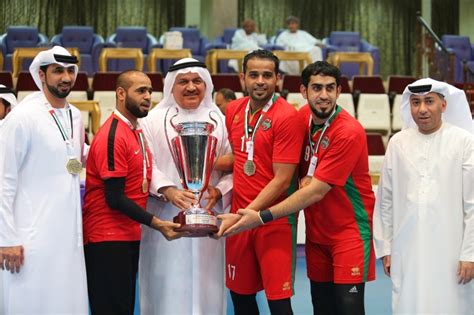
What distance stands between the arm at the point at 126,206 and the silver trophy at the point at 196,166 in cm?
7

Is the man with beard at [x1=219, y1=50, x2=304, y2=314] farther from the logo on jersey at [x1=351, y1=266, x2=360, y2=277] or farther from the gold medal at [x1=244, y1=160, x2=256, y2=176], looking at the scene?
the logo on jersey at [x1=351, y1=266, x2=360, y2=277]

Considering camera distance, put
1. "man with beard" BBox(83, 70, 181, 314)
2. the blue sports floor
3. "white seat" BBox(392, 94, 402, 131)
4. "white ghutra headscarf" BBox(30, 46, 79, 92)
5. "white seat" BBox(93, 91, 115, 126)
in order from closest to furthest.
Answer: "man with beard" BBox(83, 70, 181, 314) → "white ghutra headscarf" BBox(30, 46, 79, 92) → the blue sports floor → "white seat" BBox(93, 91, 115, 126) → "white seat" BBox(392, 94, 402, 131)

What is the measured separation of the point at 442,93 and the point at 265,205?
1204 mm

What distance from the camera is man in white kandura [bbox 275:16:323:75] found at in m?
15.7

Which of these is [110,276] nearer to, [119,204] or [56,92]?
[119,204]

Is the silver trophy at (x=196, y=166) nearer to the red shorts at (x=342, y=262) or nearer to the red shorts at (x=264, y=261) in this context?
the red shorts at (x=264, y=261)

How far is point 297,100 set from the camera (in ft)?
42.0

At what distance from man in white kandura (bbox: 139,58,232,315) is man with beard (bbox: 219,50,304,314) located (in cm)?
25

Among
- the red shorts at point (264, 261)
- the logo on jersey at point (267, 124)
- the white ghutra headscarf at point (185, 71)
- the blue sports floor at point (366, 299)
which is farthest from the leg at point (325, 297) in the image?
the blue sports floor at point (366, 299)

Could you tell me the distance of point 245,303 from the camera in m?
5.01

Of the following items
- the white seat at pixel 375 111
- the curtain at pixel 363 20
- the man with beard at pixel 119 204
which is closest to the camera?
the man with beard at pixel 119 204

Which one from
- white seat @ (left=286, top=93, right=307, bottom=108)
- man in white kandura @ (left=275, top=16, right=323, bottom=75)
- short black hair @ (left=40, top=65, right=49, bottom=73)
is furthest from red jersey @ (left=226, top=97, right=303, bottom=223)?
man in white kandura @ (left=275, top=16, right=323, bottom=75)

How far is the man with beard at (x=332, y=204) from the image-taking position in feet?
15.5

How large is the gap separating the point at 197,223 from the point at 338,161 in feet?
2.89
